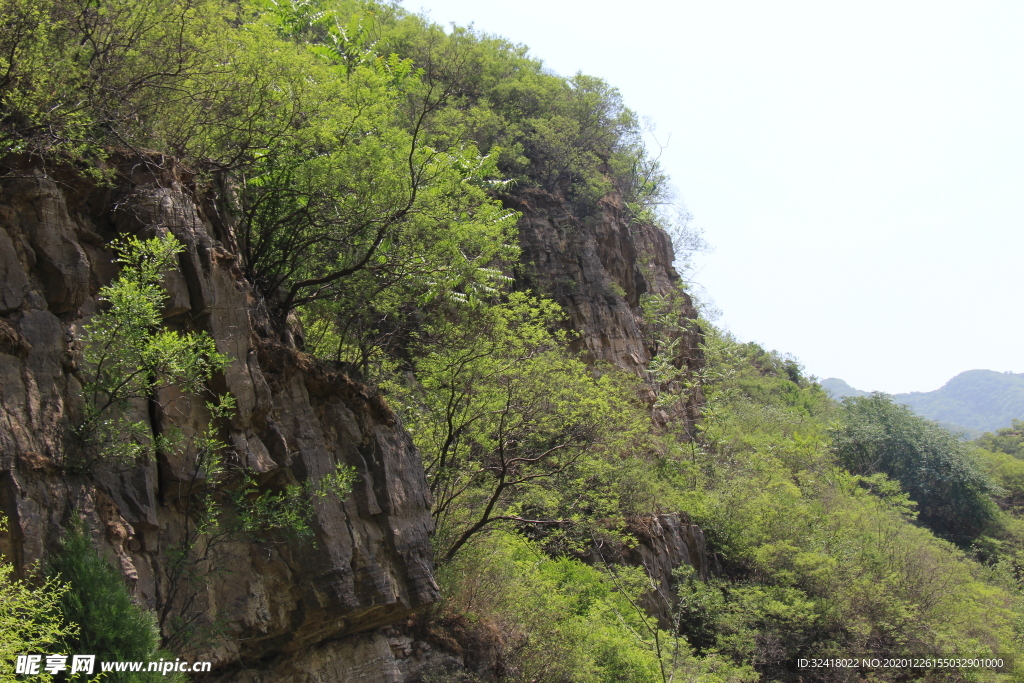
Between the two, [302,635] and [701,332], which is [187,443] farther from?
[701,332]

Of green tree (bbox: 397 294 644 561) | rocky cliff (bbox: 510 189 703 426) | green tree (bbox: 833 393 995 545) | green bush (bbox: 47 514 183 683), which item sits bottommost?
green tree (bbox: 833 393 995 545)

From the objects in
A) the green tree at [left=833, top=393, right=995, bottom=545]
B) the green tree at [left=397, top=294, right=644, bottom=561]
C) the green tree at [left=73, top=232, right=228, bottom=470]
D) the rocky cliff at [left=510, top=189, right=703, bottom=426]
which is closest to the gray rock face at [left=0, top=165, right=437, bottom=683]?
the green tree at [left=73, top=232, right=228, bottom=470]

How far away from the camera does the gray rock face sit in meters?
6.71

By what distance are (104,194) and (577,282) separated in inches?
867

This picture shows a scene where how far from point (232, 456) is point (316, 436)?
147cm

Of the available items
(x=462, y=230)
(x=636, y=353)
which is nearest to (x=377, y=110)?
(x=462, y=230)

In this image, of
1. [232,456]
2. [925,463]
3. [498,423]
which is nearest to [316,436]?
[232,456]

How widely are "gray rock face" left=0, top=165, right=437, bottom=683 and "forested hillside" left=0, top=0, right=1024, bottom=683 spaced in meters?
0.04

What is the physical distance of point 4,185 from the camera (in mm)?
7449

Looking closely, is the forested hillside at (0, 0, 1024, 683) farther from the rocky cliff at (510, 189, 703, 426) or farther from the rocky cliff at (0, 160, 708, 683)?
the rocky cliff at (510, 189, 703, 426)

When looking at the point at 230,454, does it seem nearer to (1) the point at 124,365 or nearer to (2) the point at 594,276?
(1) the point at 124,365

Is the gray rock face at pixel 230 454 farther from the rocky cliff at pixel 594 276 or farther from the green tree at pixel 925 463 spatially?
the green tree at pixel 925 463

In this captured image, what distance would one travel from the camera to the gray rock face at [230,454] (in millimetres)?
6707

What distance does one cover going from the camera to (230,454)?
8617 millimetres
